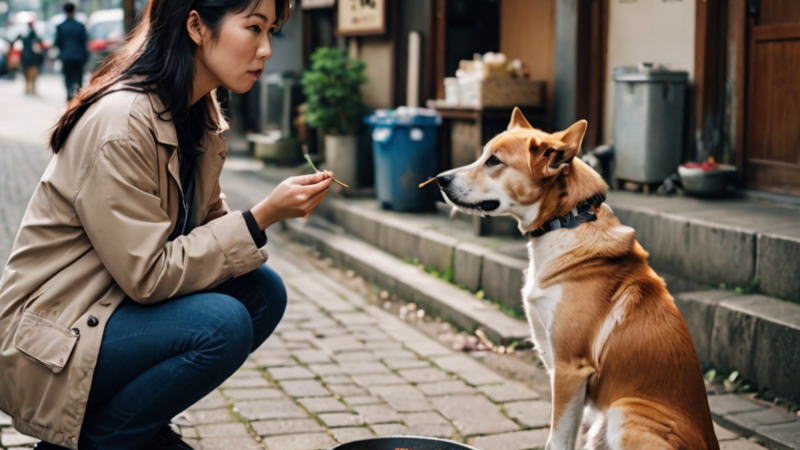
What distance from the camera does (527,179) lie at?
378cm

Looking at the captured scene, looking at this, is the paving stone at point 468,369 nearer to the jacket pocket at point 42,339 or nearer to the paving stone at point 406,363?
the paving stone at point 406,363

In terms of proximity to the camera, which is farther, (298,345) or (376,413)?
(298,345)

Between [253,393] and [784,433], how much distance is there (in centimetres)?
266

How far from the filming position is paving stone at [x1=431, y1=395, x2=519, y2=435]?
465cm

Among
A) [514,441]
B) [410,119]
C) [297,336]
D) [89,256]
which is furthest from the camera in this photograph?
[410,119]

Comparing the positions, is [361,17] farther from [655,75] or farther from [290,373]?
[290,373]

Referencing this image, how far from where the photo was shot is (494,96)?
8281 mm

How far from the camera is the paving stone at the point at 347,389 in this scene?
5152 mm

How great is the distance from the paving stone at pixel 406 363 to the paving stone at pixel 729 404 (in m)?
1.72

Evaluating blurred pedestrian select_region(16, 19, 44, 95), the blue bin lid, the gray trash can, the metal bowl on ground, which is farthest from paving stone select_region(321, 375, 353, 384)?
blurred pedestrian select_region(16, 19, 44, 95)

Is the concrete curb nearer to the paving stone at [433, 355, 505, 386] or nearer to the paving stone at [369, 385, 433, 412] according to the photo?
the paving stone at [433, 355, 505, 386]

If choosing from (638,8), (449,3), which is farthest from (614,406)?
(449,3)

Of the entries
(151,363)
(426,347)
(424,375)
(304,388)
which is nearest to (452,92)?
(426,347)

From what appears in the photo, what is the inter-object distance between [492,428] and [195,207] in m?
1.93
